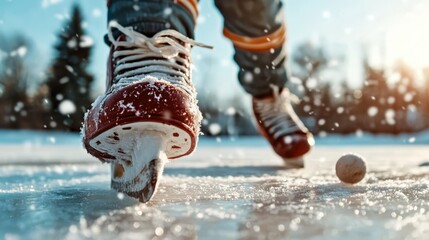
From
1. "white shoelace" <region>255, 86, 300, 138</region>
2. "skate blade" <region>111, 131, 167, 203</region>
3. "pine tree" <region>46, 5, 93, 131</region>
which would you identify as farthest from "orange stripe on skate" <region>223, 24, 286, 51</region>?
"pine tree" <region>46, 5, 93, 131</region>

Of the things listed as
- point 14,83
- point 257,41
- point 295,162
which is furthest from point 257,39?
point 14,83

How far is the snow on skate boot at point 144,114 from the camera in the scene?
1010 millimetres

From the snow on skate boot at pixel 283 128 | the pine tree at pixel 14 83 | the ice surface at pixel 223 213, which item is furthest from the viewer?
the pine tree at pixel 14 83

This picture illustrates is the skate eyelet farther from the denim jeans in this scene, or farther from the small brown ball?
the small brown ball

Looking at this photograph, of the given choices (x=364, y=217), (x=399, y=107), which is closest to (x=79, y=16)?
(x=399, y=107)

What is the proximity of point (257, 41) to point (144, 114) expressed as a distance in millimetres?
1110

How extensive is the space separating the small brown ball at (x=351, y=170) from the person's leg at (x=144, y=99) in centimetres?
47

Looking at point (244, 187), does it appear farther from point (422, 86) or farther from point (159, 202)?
point (422, 86)

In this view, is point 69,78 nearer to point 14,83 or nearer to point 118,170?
point 14,83

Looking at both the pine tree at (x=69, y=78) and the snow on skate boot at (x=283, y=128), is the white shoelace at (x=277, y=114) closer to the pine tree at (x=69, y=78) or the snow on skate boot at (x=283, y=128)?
the snow on skate boot at (x=283, y=128)

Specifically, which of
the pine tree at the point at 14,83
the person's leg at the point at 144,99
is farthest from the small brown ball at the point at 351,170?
the pine tree at the point at 14,83

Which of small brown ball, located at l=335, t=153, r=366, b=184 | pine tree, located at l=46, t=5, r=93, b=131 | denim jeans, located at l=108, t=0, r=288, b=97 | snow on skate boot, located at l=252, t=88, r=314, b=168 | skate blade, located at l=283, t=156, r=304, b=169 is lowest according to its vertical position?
skate blade, located at l=283, t=156, r=304, b=169

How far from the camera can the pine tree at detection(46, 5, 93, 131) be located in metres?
20.2

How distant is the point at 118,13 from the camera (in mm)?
1342
